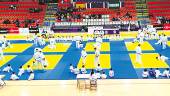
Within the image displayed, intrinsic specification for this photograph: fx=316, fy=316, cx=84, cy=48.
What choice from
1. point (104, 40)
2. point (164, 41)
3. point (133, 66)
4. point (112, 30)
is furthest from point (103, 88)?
point (112, 30)

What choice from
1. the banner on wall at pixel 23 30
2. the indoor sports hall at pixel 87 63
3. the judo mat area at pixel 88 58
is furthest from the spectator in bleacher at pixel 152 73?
the banner on wall at pixel 23 30

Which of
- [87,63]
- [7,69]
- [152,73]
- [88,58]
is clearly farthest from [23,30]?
[152,73]

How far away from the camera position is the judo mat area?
24.5m

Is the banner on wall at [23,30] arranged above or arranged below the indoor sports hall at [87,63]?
above

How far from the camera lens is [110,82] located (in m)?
21.8

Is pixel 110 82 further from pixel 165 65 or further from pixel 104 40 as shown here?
pixel 104 40

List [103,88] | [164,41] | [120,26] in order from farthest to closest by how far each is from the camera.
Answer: [120,26] < [164,41] < [103,88]

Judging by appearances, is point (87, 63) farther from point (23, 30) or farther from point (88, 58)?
point (23, 30)

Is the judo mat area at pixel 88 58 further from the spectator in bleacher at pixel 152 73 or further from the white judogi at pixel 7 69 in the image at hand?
the spectator in bleacher at pixel 152 73

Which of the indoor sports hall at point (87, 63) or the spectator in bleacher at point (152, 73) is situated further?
the spectator in bleacher at point (152, 73)

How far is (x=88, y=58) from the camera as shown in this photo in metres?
29.8

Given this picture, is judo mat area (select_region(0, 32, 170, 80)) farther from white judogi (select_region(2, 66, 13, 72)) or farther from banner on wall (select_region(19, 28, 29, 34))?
banner on wall (select_region(19, 28, 29, 34))

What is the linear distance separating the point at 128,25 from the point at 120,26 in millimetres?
1217

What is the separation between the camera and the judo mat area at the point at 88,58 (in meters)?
24.5
